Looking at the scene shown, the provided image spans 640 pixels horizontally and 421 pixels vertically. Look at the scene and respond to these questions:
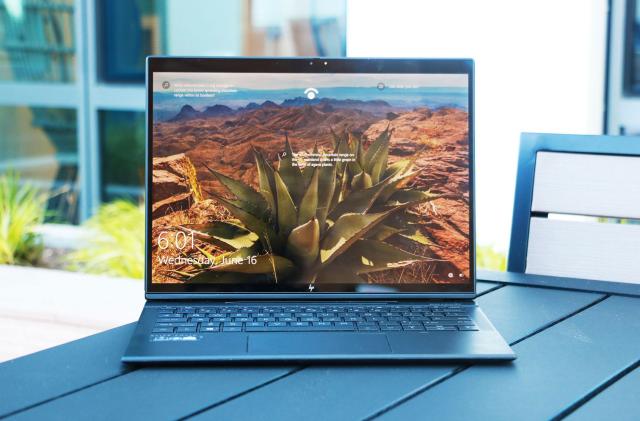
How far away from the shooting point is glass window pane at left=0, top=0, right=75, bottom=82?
4.63 metres

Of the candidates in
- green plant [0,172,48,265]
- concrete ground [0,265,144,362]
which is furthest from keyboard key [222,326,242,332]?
green plant [0,172,48,265]

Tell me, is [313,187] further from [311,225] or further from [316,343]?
[316,343]

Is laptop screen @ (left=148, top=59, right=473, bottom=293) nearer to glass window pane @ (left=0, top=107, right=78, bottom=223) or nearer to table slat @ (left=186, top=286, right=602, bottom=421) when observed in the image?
table slat @ (left=186, top=286, right=602, bottom=421)

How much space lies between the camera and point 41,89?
4.68 m

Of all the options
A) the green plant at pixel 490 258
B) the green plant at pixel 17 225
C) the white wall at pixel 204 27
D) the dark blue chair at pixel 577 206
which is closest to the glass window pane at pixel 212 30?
the white wall at pixel 204 27

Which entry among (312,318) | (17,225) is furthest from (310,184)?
(17,225)

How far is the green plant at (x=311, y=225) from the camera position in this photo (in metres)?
1.29

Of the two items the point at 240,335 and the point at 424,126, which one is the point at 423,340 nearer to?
the point at 240,335

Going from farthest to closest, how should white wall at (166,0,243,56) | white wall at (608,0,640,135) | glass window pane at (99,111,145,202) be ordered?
glass window pane at (99,111,145,202), white wall at (166,0,243,56), white wall at (608,0,640,135)

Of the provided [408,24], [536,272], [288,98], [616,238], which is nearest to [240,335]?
[288,98]

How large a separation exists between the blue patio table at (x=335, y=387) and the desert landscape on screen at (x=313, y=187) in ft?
0.60

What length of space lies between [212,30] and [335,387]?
11.6 ft

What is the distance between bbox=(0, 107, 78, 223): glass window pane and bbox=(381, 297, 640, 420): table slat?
385 cm

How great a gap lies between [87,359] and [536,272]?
90 cm
